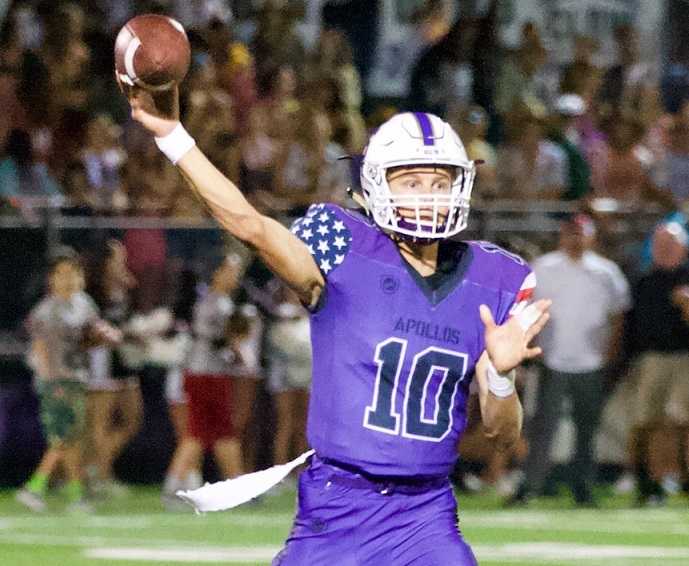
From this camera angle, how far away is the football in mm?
4965

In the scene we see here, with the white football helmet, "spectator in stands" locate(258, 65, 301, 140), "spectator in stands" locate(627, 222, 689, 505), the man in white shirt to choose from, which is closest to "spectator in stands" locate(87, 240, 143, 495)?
"spectator in stands" locate(258, 65, 301, 140)

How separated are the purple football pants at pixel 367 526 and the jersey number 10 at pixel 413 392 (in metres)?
0.16

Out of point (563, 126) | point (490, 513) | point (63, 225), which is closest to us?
point (490, 513)

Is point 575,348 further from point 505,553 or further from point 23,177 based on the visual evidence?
point 23,177

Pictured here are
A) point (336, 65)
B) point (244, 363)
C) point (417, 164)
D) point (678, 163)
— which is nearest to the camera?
point (417, 164)

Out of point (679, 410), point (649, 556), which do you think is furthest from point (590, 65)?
point (649, 556)

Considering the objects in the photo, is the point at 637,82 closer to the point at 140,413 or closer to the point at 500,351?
the point at 140,413

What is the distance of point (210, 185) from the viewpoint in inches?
198

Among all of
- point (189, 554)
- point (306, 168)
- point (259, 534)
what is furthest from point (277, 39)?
point (189, 554)

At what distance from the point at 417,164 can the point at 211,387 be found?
713 centimetres

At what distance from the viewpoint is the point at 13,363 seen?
13039 mm

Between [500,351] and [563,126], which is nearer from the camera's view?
[500,351]

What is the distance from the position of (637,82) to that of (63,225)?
5496mm

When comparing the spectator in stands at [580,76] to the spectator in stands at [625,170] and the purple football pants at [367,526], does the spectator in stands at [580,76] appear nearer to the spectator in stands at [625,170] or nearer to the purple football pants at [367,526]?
the spectator in stands at [625,170]
